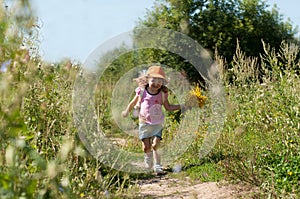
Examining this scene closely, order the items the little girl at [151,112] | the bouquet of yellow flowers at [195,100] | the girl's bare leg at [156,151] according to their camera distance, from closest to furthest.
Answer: the girl's bare leg at [156,151] < the little girl at [151,112] < the bouquet of yellow flowers at [195,100]

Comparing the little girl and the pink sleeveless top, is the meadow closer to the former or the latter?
the little girl

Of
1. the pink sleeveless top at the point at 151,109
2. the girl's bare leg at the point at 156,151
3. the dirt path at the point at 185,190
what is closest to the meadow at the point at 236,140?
the dirt path at the point at 185,190

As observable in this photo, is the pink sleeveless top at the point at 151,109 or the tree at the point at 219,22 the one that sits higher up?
the tree at the point at 219,22

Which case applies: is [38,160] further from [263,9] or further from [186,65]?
[263,9]

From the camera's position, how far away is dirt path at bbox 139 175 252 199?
4750 mm

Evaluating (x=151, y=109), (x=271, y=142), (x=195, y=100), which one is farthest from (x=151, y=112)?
(x=271, y=142)

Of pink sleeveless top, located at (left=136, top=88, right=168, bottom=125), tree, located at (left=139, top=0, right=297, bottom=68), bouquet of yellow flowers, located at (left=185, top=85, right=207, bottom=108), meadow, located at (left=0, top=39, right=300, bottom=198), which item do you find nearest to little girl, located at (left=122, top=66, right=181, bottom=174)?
pink sleeveless top, located at (left=136, top=88, right=168, bottom=125)

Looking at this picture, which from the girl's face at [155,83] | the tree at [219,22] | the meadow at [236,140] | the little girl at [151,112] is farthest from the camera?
the tree at [219,22]

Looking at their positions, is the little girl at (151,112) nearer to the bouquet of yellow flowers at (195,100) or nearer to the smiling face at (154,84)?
the smiling face at (154,84)

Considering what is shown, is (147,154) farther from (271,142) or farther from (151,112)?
(271,142)

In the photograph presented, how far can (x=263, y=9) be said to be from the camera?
60.0 feet

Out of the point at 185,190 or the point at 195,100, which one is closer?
the point at 185,190

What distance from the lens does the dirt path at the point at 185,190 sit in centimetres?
475

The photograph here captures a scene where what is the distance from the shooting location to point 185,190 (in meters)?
5.35
